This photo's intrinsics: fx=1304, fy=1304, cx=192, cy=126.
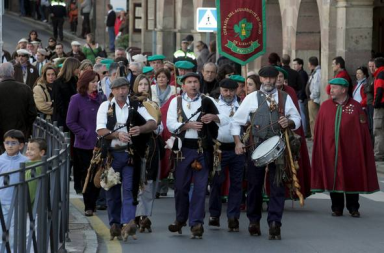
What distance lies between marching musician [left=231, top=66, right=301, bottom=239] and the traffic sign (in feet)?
46.2

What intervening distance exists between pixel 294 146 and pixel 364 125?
2271mm

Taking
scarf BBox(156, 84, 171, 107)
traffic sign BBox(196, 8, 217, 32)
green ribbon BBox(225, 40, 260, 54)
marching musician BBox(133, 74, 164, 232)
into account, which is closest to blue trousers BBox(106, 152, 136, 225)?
marching musician BBox(133, 74, 164, 232)

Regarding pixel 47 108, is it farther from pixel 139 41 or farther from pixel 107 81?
pixel 139 41

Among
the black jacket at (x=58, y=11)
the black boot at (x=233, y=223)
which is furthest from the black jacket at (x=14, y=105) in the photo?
the black jacket at (x=58, y=11)

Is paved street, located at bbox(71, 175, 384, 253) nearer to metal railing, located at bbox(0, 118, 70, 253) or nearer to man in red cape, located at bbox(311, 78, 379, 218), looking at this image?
man in red cape, located at bbox(311, 78, 379, 218)

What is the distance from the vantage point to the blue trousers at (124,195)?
13172mm

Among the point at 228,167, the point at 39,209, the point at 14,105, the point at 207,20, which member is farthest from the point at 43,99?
the point at 207,20

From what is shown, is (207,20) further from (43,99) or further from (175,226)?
(175,226)

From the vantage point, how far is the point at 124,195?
13242mm

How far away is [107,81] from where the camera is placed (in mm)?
18281

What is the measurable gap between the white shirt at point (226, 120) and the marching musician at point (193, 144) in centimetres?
35

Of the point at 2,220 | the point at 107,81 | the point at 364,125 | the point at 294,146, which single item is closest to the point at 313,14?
the point at 107,81

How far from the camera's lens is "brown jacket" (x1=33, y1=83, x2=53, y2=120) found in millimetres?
18703

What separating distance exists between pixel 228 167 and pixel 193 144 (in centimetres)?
86
